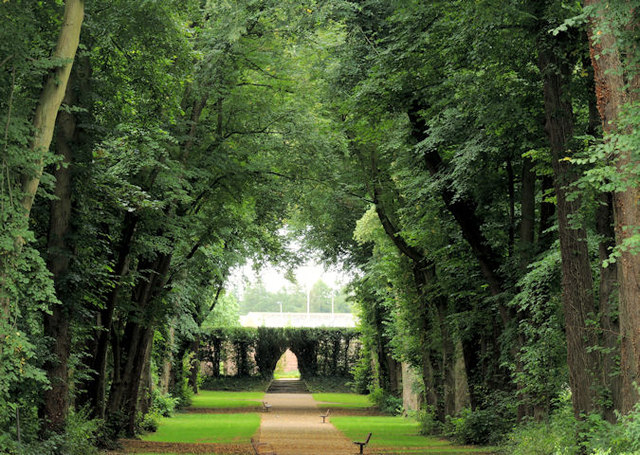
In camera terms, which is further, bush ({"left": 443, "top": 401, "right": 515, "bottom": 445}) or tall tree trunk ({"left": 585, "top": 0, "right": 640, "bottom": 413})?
bush ({"left": 443, "top": 401, "right": 515, "bottom": 445})

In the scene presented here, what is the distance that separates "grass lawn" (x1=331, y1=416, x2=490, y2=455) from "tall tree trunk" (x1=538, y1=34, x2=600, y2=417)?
5.88m

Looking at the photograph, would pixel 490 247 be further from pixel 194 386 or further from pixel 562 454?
pixel 194 386

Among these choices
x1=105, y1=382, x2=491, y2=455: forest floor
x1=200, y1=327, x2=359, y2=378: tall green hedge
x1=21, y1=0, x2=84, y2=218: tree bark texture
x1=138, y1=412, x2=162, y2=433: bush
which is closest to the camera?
x1=21, y1=0, x2=84, y2=218: tree bark texture

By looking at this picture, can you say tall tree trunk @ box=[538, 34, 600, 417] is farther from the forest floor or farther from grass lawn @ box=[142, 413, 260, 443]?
grass lawn @ box=[142, 413, 260, 443]

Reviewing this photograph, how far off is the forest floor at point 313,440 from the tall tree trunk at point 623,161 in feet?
26.7

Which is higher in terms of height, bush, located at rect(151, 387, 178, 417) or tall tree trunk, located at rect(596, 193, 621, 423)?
tall tree trunk, located at rect(596, 193, 621, 423)

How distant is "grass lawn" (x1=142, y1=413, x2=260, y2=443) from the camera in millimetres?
19922

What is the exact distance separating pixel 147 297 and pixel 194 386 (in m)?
24.0

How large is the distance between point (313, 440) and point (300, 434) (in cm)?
200

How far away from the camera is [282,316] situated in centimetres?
10875

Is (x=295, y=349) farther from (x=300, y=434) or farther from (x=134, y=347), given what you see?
(x=134, y=347)

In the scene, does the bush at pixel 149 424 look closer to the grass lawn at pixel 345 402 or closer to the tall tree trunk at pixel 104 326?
the tall tree trunk at pixel 104 326

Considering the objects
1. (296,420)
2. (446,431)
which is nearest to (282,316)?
(296,420)

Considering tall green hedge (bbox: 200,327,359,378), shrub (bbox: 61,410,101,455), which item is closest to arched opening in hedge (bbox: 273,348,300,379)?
tall green hedge (bbox: 200,327,359,378)
